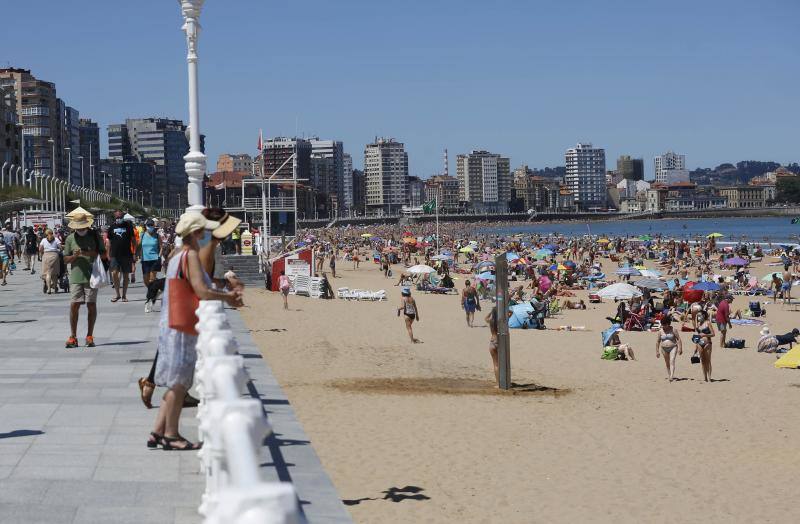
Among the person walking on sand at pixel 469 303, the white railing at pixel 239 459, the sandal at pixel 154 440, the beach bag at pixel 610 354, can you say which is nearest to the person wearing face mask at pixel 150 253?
the beach bag at pixel 610 354

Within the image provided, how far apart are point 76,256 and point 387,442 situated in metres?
3.49

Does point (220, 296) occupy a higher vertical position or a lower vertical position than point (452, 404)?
higher

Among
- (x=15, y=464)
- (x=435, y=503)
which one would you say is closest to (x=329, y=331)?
(x=435, y=503)

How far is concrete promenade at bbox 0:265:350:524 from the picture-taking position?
4.71 m

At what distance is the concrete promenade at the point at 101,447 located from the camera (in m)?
4.71

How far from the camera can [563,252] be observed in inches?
2685

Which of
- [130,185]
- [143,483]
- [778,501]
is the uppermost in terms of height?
[130,185]

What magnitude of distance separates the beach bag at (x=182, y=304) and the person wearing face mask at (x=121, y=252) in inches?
409

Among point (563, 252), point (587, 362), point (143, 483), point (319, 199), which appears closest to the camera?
point (143, 483)

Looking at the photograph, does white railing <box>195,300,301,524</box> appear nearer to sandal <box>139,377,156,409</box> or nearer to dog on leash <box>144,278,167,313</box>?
sandal <box>139,377,156,409</box>

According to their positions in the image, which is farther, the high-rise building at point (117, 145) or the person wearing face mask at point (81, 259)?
the high-rise building at point (117, 145)

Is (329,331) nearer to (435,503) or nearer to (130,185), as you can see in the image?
(435,503)

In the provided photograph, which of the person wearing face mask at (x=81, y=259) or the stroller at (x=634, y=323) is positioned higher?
the person wearing face mask at (x=81, y=259)

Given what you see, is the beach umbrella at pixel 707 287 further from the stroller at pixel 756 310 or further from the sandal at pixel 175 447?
the sandal at pixel 175 447
